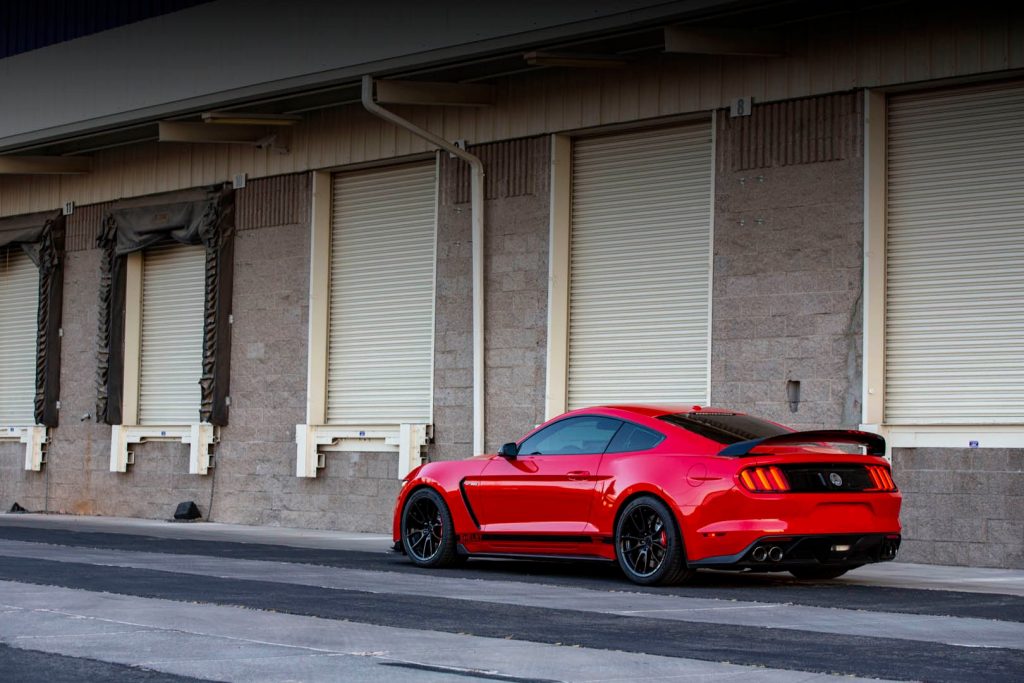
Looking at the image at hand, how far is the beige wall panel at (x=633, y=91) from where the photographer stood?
1541 centimetres

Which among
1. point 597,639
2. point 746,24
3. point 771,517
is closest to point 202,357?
point 746,24

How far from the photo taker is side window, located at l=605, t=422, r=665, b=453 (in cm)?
1222

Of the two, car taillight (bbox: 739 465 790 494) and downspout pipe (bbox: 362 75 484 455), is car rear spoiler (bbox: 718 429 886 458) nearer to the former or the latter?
car taillight (bbox: 739 465 790 494)

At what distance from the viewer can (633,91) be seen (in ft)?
59.1

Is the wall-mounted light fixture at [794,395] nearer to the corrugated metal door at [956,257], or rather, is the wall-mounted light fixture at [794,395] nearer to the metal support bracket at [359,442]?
the corrugated metal door at [956,257]

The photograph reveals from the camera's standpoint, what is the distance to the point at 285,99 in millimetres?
20297

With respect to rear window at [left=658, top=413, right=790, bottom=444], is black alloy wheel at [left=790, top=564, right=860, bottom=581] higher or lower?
lower

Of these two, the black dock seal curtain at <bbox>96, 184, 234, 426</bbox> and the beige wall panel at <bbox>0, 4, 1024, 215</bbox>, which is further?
the black dock seal curtain at <bbox>96, 184, 234, 426</bbox>

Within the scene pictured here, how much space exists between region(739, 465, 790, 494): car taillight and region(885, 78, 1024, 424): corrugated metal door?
4489mm

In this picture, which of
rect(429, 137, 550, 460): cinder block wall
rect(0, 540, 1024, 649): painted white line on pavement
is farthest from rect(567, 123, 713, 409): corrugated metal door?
rect(0, 540, 1024, 649): painted white line on pavement

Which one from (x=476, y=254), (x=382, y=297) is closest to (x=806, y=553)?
(x=476, y=254)

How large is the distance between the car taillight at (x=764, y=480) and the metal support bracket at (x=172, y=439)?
1253 centimetres

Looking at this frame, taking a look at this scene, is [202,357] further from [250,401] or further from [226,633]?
[226,633]

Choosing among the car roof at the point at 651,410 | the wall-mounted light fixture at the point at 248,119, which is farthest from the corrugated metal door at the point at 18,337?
the car roof at the point at 651,410
